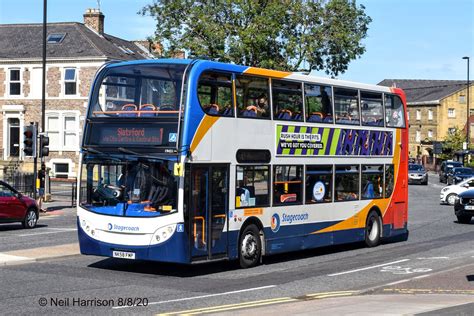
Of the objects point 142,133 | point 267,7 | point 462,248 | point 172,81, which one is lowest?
point 462,248

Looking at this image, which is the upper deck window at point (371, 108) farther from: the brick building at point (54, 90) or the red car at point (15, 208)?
the brick building at point (54, 90)

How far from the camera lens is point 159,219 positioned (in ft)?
51.2

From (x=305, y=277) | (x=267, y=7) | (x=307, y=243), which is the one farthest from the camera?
(x=267, y=7)

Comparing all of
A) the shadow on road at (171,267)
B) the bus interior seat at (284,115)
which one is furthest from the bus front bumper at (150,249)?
the bus interior seat at (284,115)

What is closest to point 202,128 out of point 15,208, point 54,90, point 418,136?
point 15,208

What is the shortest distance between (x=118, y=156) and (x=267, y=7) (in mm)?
34876

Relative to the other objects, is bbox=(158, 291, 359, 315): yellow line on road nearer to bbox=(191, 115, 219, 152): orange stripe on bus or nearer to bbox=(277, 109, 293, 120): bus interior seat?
bbox=(191, 115, 219, 152): orange stripe on bus

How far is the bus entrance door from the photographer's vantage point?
15.8m

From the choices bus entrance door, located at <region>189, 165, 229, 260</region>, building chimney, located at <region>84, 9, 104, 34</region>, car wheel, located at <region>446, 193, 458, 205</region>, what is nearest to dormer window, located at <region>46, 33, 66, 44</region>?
building chimney, located at <region>84, 9, 104, 34</region>

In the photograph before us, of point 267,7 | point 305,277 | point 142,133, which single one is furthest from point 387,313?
point 267,7

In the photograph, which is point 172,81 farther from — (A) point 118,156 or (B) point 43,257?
(B) point 43,257

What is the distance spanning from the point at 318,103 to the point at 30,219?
11929mm

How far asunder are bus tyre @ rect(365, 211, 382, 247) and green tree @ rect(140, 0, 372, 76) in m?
27.2

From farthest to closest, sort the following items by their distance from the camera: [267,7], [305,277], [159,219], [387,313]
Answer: [267,7], [305,277], [159,219], [387,313]
